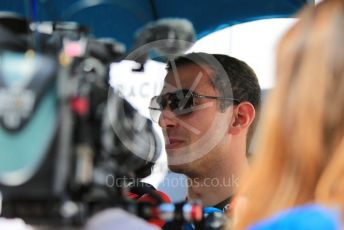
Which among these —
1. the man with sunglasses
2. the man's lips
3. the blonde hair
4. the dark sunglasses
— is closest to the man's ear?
the man with sunglasses

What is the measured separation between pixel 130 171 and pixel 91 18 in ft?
5.01

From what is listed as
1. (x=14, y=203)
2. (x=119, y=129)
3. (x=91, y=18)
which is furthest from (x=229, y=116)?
(x=14, y=203)

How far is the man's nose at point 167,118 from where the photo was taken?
7.95 feet

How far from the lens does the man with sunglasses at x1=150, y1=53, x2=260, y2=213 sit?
2416 millimetres

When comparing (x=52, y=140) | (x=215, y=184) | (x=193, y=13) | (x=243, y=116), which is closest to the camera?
(x=52, y=140)

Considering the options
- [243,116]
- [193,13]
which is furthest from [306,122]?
[193,13]

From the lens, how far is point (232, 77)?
2.57m

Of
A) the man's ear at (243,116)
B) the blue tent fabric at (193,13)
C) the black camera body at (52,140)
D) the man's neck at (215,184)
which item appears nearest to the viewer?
the black camera body at (52,140)

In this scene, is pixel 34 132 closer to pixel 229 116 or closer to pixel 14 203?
pixel 14 203

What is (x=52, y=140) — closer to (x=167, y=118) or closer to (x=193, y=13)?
(x=167, y=118)

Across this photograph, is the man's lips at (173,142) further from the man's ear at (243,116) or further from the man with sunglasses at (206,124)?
the man's ear at (243,116)

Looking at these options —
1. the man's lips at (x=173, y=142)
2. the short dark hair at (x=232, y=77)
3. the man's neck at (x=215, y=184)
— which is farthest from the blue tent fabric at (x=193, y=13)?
the man's neck at (x=215, y=184)

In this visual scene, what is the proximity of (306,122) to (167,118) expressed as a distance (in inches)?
59.5

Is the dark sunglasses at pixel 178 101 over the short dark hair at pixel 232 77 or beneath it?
beneath
